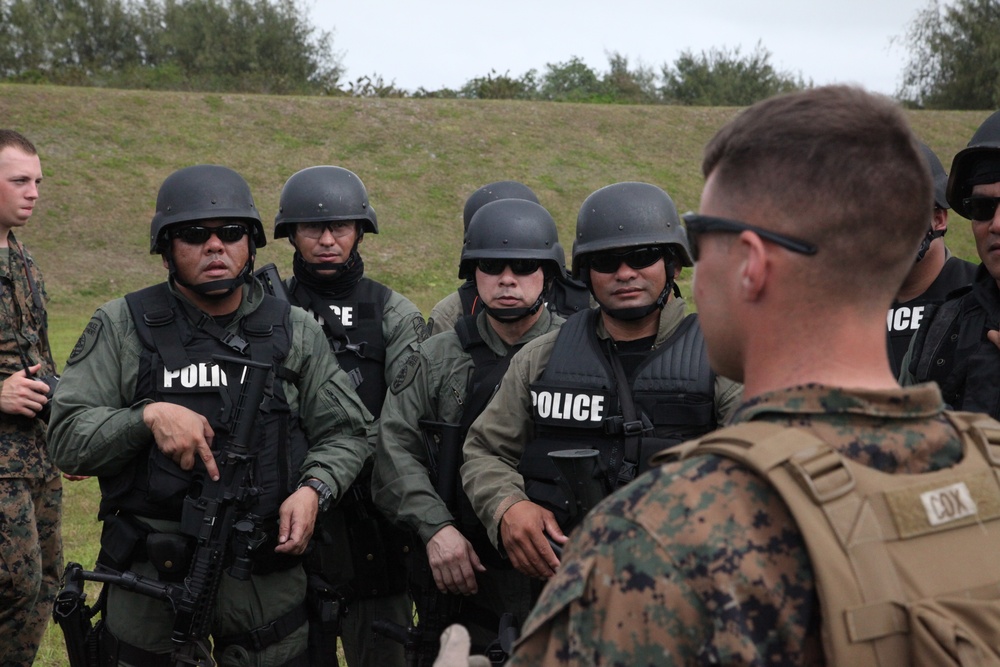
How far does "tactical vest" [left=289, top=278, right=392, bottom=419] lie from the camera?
497 cm

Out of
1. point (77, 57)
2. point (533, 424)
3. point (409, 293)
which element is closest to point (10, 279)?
point (533, 424)

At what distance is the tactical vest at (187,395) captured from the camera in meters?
3.71

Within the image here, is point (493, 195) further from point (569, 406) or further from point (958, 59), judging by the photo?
point (958, 59)

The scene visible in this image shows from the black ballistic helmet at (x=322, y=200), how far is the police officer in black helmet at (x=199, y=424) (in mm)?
1213

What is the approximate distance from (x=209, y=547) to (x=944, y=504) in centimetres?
278

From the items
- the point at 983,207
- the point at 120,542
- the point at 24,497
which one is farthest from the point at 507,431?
the point at 24,497

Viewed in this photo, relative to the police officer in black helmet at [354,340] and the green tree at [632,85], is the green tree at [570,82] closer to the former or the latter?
the green tree at [632,85]

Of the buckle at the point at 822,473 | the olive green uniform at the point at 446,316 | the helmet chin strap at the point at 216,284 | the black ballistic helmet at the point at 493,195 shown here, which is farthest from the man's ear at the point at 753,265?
the black ballistic helmet at the point at 493,195

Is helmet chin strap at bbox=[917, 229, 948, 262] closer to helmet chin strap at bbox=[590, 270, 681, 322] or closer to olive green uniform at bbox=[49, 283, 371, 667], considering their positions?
helmet chin strap at bbox=[590, 270, 681, 322]

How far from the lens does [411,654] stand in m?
4.05

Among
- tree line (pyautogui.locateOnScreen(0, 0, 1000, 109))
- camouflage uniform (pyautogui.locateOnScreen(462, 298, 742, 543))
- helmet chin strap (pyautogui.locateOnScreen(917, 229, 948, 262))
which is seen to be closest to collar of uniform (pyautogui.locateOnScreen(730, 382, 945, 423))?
camouflage uniform (pyautogui.locateOnScreen(462, 298, 742, 543))

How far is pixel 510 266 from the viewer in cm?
457

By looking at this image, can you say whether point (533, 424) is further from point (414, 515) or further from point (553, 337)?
point (414, 515)

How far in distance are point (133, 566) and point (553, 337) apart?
1785 millimetres
